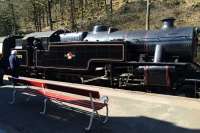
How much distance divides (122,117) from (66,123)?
1356 millimetres

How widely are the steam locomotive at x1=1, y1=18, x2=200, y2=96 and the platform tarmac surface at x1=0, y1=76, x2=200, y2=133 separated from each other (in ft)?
8.53

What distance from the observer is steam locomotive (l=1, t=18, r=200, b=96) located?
14.0 metres

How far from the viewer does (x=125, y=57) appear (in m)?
15.6

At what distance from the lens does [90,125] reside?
28.5 feet

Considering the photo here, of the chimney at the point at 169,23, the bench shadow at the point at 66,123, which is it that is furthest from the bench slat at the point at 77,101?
the chimney at the point at 169,23

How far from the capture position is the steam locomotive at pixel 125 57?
45.8 ft

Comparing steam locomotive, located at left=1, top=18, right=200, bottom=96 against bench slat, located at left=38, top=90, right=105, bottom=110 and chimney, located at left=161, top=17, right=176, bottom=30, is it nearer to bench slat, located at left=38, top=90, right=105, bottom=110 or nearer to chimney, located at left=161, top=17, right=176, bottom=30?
chimney, located at left=161, top=17, right=176, bottom=30

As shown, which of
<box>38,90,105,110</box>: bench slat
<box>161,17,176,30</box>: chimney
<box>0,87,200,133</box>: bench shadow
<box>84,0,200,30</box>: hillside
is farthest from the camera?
<box>84,0,200,30</box>: hillside

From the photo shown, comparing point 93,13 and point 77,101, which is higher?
point 93,13

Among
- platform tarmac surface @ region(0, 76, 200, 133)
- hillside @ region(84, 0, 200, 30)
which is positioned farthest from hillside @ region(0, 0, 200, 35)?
platform tarmac surface @ region(0, 76, 200, 133)

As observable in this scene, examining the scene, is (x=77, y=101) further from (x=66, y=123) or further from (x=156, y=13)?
(x=156, y=13)

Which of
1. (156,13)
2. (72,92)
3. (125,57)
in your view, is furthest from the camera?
(156,13)

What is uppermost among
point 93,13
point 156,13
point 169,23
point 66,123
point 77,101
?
point 93,13

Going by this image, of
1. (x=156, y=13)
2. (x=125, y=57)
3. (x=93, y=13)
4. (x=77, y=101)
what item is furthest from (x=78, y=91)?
(x=93, y=13)
